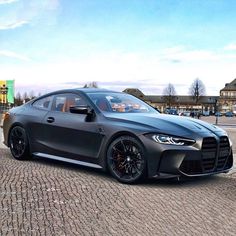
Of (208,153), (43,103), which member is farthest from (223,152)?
(43,103)

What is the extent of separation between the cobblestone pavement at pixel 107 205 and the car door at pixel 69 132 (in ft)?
1.23

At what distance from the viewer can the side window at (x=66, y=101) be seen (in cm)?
699

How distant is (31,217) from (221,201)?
239 cm

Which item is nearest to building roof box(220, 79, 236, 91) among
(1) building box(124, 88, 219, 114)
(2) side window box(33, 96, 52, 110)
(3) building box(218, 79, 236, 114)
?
(3) building box(218, 79, 236, 114)

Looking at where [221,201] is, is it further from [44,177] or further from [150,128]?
[44,177]

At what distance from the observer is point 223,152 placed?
20.2ft

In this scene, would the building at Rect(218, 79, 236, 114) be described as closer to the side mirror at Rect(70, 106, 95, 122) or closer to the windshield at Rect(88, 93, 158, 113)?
the windshield at Rect(88, 93, 158, 113)

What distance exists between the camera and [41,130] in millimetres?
7301

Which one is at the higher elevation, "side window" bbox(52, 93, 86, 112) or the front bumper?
"side window" bbox(52, 93, 86, 112)

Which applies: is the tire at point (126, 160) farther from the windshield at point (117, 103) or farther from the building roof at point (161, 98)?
the building roof at point (161, 98)

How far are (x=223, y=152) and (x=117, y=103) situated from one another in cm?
186

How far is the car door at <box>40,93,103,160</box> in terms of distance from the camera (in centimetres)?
641

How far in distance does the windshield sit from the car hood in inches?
11.4

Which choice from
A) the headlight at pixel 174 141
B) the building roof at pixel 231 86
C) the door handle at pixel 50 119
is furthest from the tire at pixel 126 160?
the building roof at pixel 231 86
